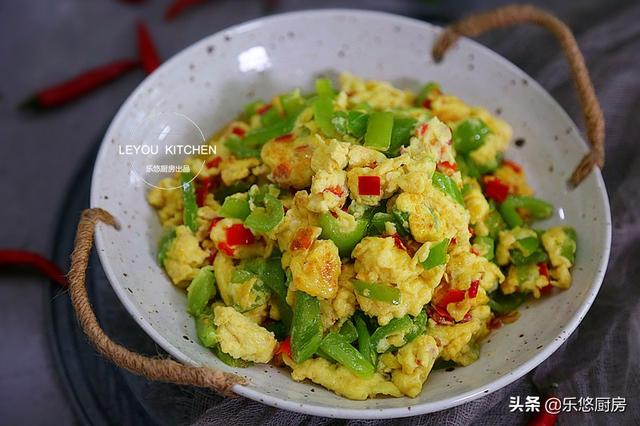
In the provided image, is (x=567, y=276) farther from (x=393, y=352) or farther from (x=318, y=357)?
(x=318, y=357)

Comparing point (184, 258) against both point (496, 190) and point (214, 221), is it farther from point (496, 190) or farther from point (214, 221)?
point (496, 190)

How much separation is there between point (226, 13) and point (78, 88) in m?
1.01

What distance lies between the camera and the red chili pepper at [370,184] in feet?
6.53

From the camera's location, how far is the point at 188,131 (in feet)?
8.68

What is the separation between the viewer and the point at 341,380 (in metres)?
1.94

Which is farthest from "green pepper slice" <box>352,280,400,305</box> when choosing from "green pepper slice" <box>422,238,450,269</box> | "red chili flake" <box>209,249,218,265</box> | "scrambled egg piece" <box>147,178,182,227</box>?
"scrambled egg piece" <box>147,178,182,227</box>

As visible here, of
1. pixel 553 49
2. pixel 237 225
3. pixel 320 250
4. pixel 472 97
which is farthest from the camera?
pixel 553 49

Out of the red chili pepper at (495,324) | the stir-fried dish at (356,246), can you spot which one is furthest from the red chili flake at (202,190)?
the red chili pepper at (495,324)

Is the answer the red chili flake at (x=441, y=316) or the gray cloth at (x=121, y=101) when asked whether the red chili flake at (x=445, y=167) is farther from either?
the gray cloth at (x=121, y=101)

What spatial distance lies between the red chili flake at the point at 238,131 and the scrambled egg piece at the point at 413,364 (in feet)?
3.57

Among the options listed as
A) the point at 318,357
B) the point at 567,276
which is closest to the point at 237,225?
the point at 318,357

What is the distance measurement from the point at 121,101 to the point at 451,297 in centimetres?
224

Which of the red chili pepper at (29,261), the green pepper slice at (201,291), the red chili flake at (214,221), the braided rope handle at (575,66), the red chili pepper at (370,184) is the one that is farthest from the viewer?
the red chili pepper at (29,261)

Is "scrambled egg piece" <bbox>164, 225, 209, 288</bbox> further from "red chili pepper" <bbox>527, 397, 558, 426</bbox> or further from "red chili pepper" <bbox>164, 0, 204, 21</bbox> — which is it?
"red chili pepper" <bbox>164, 0, 204, 21</bbox>
